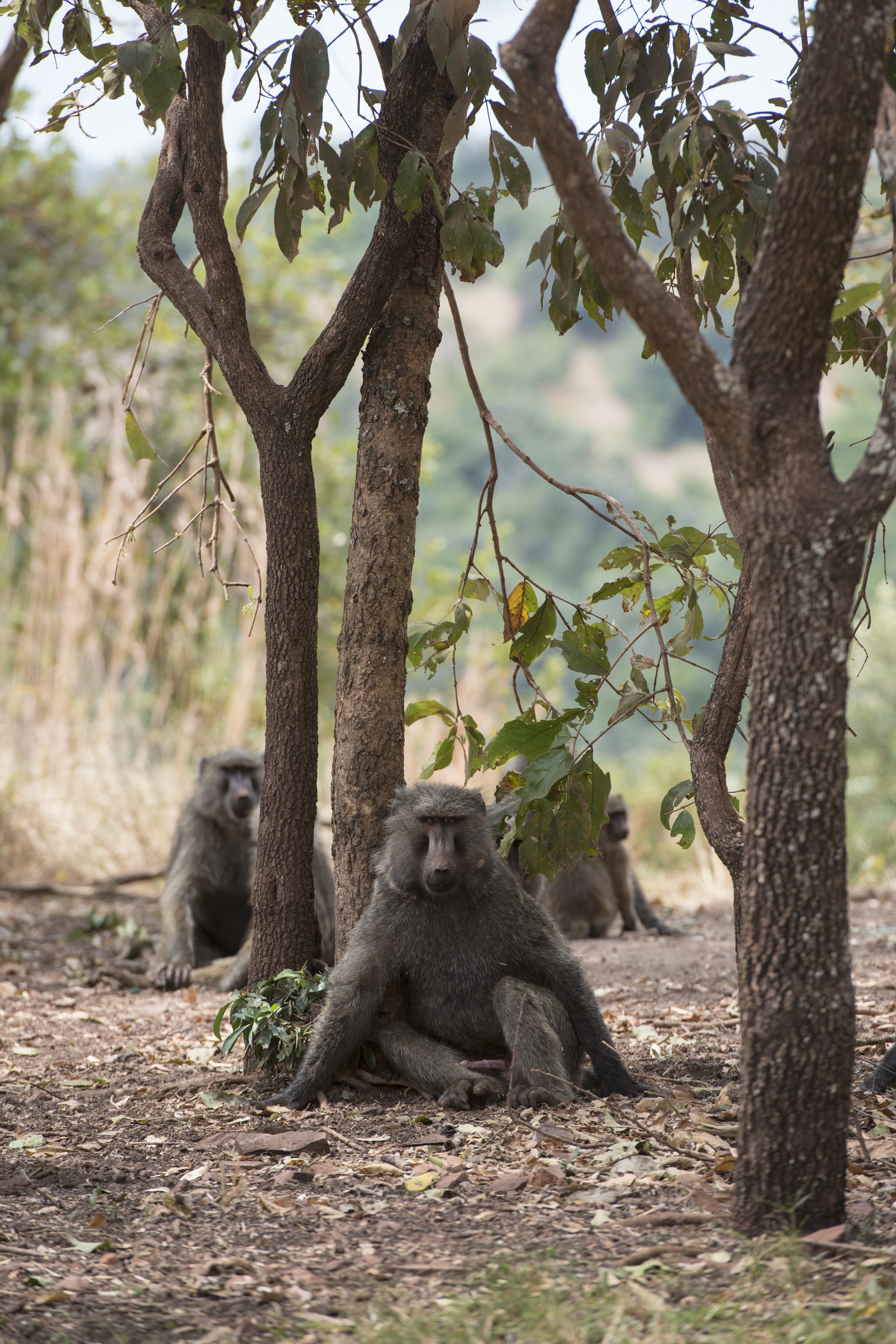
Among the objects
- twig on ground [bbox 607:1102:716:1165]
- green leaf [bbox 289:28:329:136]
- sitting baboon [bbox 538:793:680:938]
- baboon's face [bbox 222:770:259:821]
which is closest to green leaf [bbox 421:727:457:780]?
twig on ground [bbox 607:1102:716:1165]

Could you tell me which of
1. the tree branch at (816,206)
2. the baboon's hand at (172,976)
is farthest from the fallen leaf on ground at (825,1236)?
the baboon's hand at (172,976)

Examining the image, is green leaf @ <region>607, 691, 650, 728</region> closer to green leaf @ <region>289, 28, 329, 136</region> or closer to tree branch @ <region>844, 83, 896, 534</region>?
tree branch @ <region>844, 83, 896, 534</region>

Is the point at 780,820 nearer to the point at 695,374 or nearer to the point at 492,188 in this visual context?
the point at 695,374

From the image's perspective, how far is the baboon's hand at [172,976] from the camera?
212 inches

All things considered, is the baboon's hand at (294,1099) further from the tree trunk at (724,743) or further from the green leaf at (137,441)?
the green leaf at (137,441)

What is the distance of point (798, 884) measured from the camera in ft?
6.56

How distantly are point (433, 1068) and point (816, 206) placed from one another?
91.0 inches

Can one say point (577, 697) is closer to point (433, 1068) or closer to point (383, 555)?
point (383, 555)

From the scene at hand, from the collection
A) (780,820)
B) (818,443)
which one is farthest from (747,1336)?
(818,443)

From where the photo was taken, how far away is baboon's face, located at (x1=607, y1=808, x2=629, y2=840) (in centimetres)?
647

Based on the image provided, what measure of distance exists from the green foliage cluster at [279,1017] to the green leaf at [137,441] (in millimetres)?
1514

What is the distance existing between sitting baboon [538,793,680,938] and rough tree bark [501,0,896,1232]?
4162mm

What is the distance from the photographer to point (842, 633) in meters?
1.98

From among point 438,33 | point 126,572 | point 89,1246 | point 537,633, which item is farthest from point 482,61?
point 126,572
